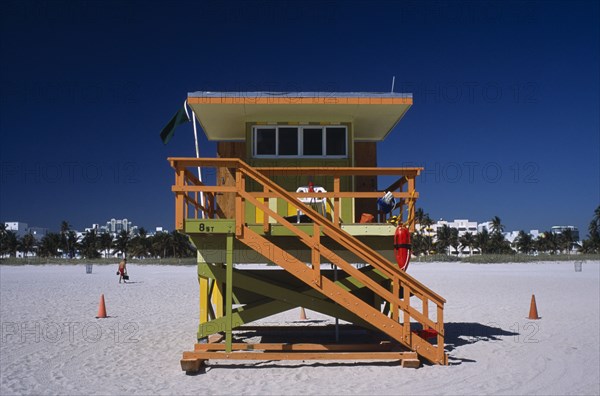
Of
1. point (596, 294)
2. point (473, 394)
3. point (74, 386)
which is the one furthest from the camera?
point (596, 294)

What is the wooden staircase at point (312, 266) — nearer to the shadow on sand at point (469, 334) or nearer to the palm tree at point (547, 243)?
the shadow on sand at point (469, 334)

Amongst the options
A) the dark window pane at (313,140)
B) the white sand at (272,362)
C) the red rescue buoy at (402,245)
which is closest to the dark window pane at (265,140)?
the dark window pane at (313,140)

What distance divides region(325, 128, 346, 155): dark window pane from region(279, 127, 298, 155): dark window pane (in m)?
0.72

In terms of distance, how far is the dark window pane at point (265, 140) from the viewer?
12.6 metres

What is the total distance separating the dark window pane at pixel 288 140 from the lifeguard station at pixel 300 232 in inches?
0.9

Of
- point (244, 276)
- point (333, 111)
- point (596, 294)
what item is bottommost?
point (596, 294)

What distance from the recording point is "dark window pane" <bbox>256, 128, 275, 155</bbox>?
12.6m

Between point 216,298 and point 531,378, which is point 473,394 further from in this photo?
point 216,298

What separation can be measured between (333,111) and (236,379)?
19.9 feet

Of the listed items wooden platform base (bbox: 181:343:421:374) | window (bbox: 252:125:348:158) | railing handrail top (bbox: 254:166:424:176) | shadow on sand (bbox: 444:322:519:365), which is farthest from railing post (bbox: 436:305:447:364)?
window (bbox: 252:125:348:158)

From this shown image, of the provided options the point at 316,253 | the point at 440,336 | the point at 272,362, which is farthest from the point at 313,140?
the point at 440,336

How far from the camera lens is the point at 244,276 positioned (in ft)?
33.7

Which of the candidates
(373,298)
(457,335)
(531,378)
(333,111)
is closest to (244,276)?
(373,298)

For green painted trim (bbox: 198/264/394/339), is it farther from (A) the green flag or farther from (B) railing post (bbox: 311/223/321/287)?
(A) the green flag
